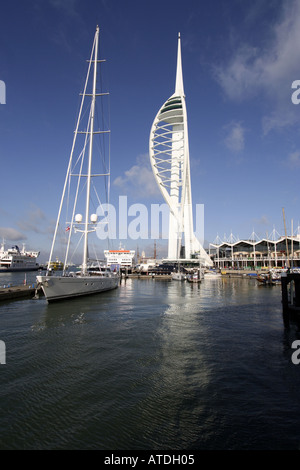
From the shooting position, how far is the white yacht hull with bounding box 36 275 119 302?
23.3 metres

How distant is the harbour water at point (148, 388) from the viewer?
19.1ft

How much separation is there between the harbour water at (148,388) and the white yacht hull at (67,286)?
7.63 m

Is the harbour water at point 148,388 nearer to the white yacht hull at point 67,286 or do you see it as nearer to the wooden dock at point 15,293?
the white yacht hull at point 67,286

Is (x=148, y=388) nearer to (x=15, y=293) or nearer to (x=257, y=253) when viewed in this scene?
(x=15, y=293)

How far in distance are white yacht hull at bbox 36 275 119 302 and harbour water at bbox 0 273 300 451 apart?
7628 millimetres

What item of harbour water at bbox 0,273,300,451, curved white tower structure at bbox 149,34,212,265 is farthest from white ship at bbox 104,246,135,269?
harbour water at bbox 0,273,300,451

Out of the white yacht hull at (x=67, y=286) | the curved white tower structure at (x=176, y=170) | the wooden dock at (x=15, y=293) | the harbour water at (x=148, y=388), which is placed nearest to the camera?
the harbour water at (x=148, y=388)

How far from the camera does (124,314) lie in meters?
20.7

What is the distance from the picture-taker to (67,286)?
2566cm

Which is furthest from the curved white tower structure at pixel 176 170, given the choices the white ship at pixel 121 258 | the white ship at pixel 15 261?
the white ship at pixel 15 261

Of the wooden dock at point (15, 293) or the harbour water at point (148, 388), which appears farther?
the wooden dock at point (15, 293)

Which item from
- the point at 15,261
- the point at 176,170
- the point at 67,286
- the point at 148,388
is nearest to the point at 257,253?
the point at 176,170
